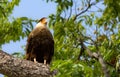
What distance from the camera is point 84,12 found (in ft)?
23.3

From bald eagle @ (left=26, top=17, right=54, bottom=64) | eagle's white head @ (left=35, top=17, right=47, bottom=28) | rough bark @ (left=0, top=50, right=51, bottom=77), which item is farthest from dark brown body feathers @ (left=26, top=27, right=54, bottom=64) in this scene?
rough bark @ (left=0, top=50, right=51, bottom=77)

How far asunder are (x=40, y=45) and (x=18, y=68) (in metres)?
1.74

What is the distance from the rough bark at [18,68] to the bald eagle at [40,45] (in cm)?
142

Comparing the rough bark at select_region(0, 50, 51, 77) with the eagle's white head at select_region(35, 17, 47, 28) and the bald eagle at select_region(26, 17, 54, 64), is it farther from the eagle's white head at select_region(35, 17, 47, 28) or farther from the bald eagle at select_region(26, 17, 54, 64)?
the eagle's white head at select_region(35, 17, 47, 28)

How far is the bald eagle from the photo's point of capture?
692cm

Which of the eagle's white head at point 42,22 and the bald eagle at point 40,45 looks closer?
the bald eagle at point 40,45

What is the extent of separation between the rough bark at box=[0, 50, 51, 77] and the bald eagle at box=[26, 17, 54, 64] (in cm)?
142

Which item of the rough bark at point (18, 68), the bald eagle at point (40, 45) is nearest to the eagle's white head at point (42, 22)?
the bald eagle at point (40, 45)

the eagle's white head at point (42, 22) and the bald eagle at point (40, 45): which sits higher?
the eagle's white head at point (42, 22)

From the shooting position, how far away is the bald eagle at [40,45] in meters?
6.92

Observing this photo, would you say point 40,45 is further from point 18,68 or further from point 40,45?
point 18,68

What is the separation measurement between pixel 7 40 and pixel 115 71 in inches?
120

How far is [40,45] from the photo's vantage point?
7016 mm

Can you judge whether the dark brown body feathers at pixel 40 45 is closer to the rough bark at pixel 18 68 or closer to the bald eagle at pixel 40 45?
the bald eagle at pixel 40 45
